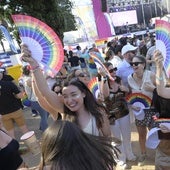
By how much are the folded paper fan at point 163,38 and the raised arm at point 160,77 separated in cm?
6

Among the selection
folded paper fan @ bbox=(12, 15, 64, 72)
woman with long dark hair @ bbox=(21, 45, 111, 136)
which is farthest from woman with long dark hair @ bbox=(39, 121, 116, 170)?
folded paper fan @ bbox=(12, 15, 64, 72)

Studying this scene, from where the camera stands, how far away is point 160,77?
303 centimetres

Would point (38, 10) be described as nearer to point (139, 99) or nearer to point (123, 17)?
point (139, 99)

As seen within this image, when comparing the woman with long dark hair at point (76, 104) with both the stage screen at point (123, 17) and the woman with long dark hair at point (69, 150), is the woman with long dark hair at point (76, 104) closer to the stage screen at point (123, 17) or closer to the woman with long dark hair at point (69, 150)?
the woman with long dark hair at point (69, 150)

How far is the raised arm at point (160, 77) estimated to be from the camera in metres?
2.96

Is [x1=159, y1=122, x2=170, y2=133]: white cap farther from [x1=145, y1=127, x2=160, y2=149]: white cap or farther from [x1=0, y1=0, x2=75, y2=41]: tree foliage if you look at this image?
[x1=0, y1=0, x2=75, y2=41]: tree foliage

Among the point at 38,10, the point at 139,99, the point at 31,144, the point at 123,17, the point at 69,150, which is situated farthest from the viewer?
the point at 123,17

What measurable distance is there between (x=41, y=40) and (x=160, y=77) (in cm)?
112

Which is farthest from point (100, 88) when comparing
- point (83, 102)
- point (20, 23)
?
point (20, 23)

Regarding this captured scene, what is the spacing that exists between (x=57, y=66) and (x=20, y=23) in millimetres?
515

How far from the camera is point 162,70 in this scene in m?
3.02

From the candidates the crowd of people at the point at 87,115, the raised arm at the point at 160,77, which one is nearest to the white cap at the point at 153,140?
the crowd of people at the point at 87,115

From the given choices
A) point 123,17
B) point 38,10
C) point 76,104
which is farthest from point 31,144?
point 123,17

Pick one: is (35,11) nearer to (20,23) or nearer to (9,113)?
(9,113)
